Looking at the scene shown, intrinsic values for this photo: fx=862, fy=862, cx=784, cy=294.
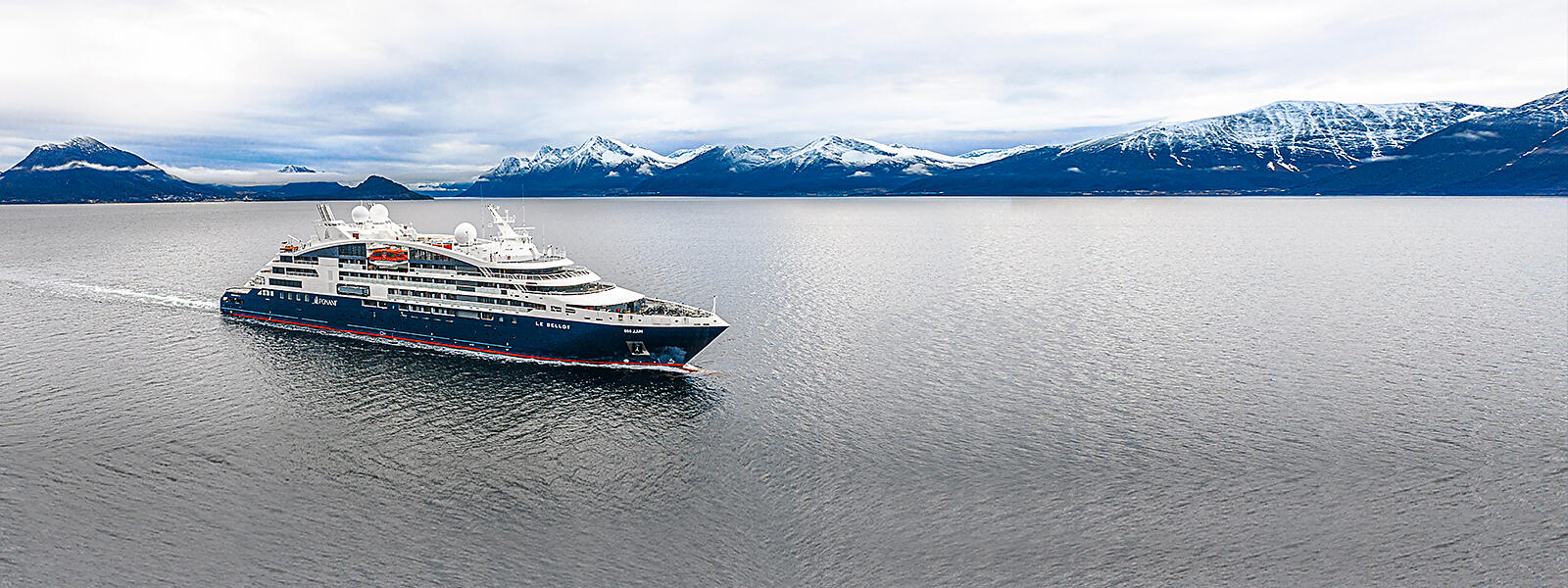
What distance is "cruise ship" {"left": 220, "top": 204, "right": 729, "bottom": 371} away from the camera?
61.5m

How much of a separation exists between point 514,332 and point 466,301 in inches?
226

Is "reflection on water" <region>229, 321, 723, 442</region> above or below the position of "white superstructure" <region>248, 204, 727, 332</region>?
below

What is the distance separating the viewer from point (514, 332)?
64125mm

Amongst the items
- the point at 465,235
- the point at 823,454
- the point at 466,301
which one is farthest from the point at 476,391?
the point at 823,454

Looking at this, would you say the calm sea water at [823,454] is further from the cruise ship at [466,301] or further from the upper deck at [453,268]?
the upper deck at [453,268]

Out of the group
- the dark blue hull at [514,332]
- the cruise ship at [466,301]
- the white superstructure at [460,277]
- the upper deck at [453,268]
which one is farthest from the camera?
the upper deck at [453,268]

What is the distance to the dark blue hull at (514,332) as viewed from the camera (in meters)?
60.9

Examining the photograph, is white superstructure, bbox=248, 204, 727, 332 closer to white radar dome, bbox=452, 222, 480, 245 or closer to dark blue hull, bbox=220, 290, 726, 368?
white radar dome, bbox=452, 222, 480, 245

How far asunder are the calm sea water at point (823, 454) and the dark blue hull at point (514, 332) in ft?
6.92

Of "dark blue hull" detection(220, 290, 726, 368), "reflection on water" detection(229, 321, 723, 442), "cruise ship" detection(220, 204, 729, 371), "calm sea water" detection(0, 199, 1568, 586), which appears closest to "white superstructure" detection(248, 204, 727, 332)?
"cruise ship" detection(220, 204, 729, 371)

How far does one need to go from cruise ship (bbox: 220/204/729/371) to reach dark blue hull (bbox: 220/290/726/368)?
8cm

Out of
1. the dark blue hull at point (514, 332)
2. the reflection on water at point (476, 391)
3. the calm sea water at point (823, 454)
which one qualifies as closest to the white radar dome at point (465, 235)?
the dark blue hull at point (514, 332)

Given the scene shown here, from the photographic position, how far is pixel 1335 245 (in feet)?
529

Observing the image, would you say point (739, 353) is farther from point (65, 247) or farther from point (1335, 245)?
point (65, 247)
